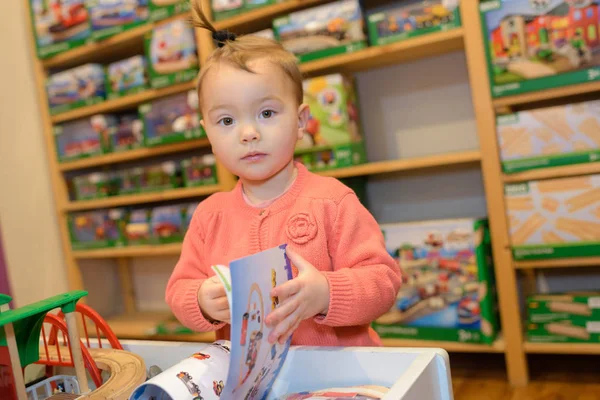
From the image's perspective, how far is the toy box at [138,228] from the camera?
240cm

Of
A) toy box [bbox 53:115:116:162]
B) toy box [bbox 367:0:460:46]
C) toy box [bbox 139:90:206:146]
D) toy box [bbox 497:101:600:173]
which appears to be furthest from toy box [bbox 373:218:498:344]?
toy box [bbox 53:115:116:162]

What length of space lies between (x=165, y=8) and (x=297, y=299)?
6.15 feet

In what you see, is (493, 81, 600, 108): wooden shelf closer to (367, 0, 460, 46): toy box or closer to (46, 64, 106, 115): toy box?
(367, 0, 460, 46): toy box

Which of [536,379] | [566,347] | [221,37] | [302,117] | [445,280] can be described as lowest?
[536,379]

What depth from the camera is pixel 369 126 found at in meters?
2.22

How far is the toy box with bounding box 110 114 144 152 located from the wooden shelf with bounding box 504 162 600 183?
151cm

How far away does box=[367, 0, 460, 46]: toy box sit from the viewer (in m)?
1.74

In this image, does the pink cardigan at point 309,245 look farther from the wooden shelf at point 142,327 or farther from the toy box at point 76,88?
the toy box at point 76,88

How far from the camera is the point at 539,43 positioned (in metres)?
1.60

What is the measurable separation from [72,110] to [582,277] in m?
2.21

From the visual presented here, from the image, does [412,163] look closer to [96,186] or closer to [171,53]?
[171,53]

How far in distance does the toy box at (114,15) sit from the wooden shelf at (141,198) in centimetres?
69

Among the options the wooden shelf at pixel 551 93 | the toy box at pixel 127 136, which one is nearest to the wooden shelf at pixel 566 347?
the wooden shelf at pixel 551 93

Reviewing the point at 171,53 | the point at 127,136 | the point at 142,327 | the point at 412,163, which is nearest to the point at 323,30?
the point at 412,163
